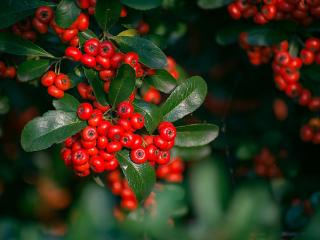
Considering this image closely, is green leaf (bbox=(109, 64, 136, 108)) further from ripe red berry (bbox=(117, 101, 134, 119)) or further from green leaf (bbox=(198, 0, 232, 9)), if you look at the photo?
green leaf (bbox=(198, 0, 232, 9))

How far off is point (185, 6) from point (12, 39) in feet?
4.43

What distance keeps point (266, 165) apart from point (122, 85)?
201cm

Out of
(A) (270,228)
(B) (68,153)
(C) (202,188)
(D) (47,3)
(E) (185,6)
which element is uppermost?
(C) (202,188)

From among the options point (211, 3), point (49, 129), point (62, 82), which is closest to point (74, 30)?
point (62, 82)

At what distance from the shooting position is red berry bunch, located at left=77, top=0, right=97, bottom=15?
2.66 m

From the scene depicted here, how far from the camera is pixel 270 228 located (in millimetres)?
1263

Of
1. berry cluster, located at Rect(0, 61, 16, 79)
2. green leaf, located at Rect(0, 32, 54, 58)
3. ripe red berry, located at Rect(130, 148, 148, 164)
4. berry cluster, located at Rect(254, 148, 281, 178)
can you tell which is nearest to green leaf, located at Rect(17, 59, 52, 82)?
green leaf, located at Rect(0, 32, 54, 58)

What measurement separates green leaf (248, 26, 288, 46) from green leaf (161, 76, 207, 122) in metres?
0.69

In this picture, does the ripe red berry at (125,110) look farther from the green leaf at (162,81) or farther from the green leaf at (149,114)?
the green leaf at (162,81)

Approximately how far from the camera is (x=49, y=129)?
2545 mm

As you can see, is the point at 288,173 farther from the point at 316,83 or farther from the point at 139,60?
the point at 139,60

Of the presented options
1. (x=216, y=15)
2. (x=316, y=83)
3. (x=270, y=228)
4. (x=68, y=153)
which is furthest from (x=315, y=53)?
(x=270, y=228)

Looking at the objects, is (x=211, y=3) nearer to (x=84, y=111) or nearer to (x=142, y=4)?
(x=142, y=4)

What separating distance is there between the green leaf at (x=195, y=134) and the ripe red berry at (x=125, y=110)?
0.45m
